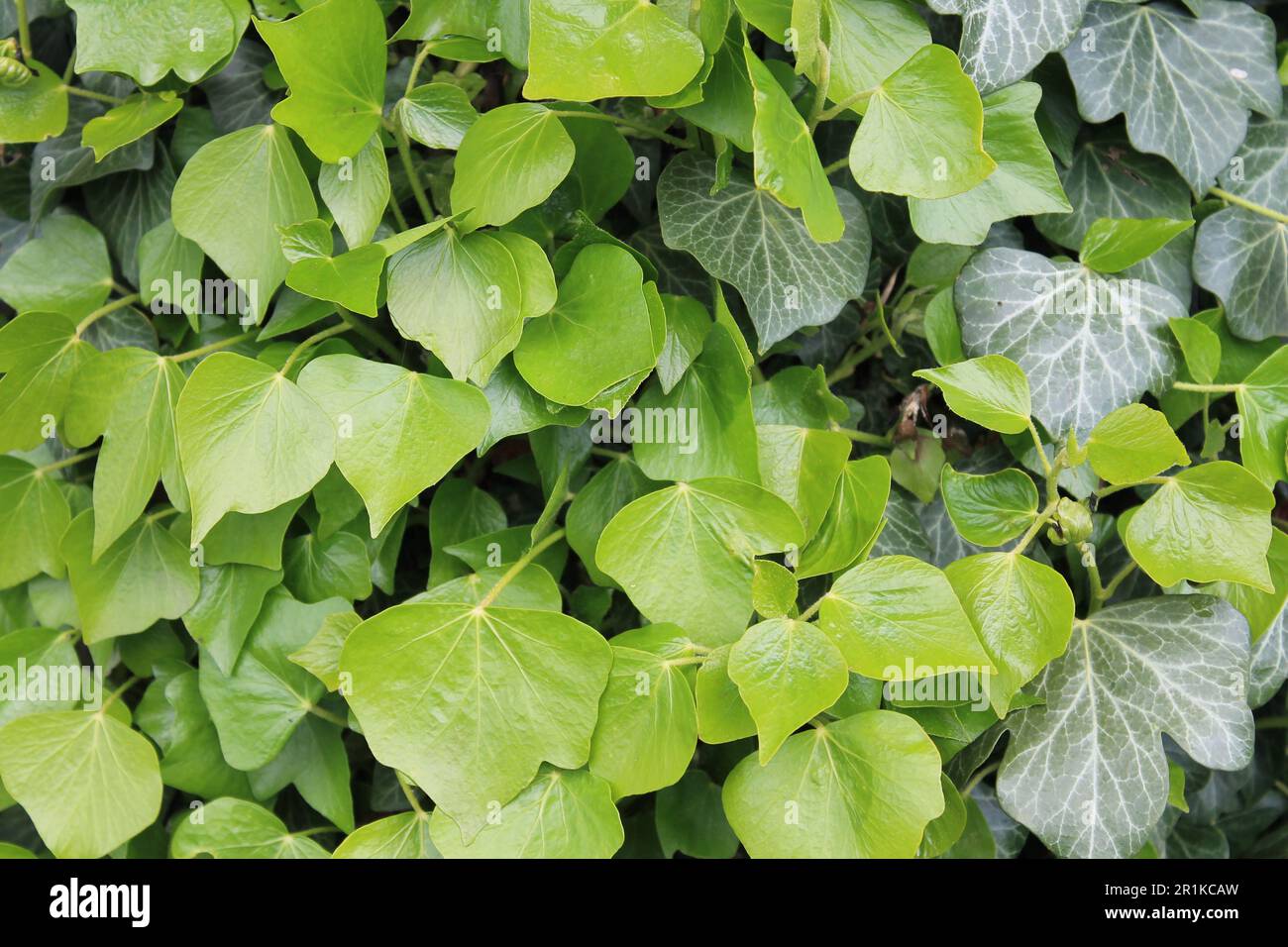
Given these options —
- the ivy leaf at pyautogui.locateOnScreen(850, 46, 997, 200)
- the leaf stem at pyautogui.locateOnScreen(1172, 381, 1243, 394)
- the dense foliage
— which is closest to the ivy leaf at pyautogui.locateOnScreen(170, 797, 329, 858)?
the dense foliage

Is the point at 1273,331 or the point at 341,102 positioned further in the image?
the point at 1273,331

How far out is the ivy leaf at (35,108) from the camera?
30.6 inches

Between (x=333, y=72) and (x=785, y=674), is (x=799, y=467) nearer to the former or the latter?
(x=785, y=674)

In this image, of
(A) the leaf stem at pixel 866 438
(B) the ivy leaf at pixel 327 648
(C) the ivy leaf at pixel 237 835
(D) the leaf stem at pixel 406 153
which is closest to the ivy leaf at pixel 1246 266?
(A) the leaf stem at pixel 866 438

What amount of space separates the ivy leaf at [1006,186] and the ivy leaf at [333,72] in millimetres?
400

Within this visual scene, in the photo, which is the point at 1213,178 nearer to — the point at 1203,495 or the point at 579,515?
the point at 1203,495

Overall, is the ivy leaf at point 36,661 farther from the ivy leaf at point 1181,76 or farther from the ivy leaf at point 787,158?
the ivy leaf at point 1181,76

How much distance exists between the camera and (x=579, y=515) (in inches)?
29.3

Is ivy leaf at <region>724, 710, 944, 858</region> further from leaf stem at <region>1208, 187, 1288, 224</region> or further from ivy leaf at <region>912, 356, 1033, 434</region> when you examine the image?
leaf stem at <region>1208, 187, 1288, 224</region>

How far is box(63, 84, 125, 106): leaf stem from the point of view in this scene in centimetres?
79

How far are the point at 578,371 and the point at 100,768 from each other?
1.70 feet

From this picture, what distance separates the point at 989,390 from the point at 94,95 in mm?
748

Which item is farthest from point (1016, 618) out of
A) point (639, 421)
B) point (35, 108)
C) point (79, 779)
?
point (35, 108)
